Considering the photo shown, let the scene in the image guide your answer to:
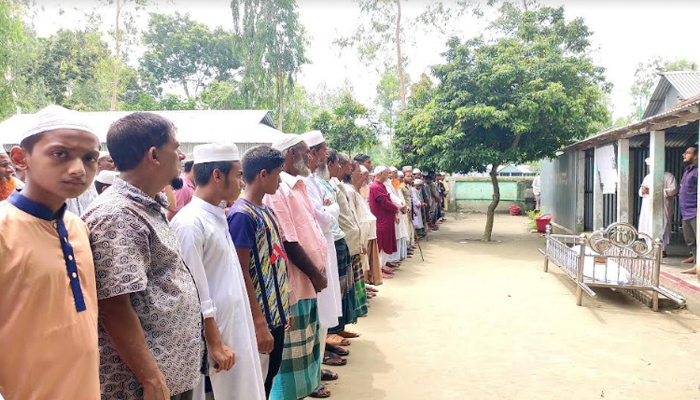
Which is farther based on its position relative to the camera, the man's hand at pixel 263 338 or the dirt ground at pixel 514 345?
the dirt ground at pixel 514 345

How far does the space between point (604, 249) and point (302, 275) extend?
16.2 feet

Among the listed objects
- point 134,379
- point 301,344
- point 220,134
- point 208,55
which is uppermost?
point 208,55

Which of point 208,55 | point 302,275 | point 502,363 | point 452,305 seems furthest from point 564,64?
point 208,55

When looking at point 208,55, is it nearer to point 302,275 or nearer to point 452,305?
point 452,305

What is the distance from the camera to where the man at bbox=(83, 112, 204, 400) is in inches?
61.6

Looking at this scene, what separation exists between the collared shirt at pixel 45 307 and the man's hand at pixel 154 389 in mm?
167

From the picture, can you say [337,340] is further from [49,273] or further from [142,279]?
[49,273]

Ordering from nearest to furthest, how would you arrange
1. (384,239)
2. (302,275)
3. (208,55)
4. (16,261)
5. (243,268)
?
1. (16,261)
2. (243,268)
3. (302,275)
4. (384,239)
5. (208,55)

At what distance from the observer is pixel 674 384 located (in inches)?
160

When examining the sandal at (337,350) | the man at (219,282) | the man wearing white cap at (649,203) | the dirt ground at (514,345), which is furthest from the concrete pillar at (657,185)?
the man at (219,282)

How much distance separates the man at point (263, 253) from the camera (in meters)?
2.55

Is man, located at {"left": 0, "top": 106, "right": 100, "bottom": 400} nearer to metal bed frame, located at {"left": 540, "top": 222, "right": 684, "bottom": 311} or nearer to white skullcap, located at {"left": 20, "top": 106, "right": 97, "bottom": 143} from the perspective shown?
white skullcap, located at {"left": 20, "top": 106, "right": 97, "bottom": 143}

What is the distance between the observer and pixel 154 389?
1.60m

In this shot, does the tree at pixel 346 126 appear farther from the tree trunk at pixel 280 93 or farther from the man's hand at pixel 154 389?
the man's hand at pixel 154 389
